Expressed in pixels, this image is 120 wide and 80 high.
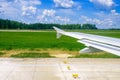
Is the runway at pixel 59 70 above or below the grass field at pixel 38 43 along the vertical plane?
above

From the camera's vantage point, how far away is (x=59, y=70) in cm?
1227

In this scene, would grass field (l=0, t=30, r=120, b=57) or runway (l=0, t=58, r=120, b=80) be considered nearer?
runway (l=0, t=58, r=120, b=80)

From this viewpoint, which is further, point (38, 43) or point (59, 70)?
point (38, 43)

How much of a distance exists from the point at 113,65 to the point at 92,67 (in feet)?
4.18

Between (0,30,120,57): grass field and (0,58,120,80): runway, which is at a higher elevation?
(0,58,120,80): runway

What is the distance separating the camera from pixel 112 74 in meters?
11.3

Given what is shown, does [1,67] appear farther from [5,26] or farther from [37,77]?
[5,26]

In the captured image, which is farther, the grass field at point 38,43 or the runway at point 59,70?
the grass field at point 38,43

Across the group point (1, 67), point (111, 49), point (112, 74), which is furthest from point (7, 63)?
point (111, 49)

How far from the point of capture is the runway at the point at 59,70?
10.7 m

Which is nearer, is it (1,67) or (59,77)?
(59,77)

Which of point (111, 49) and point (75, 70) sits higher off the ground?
point (111, 49)

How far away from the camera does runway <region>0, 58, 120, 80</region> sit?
10719 mm

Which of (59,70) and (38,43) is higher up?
(59,70)
